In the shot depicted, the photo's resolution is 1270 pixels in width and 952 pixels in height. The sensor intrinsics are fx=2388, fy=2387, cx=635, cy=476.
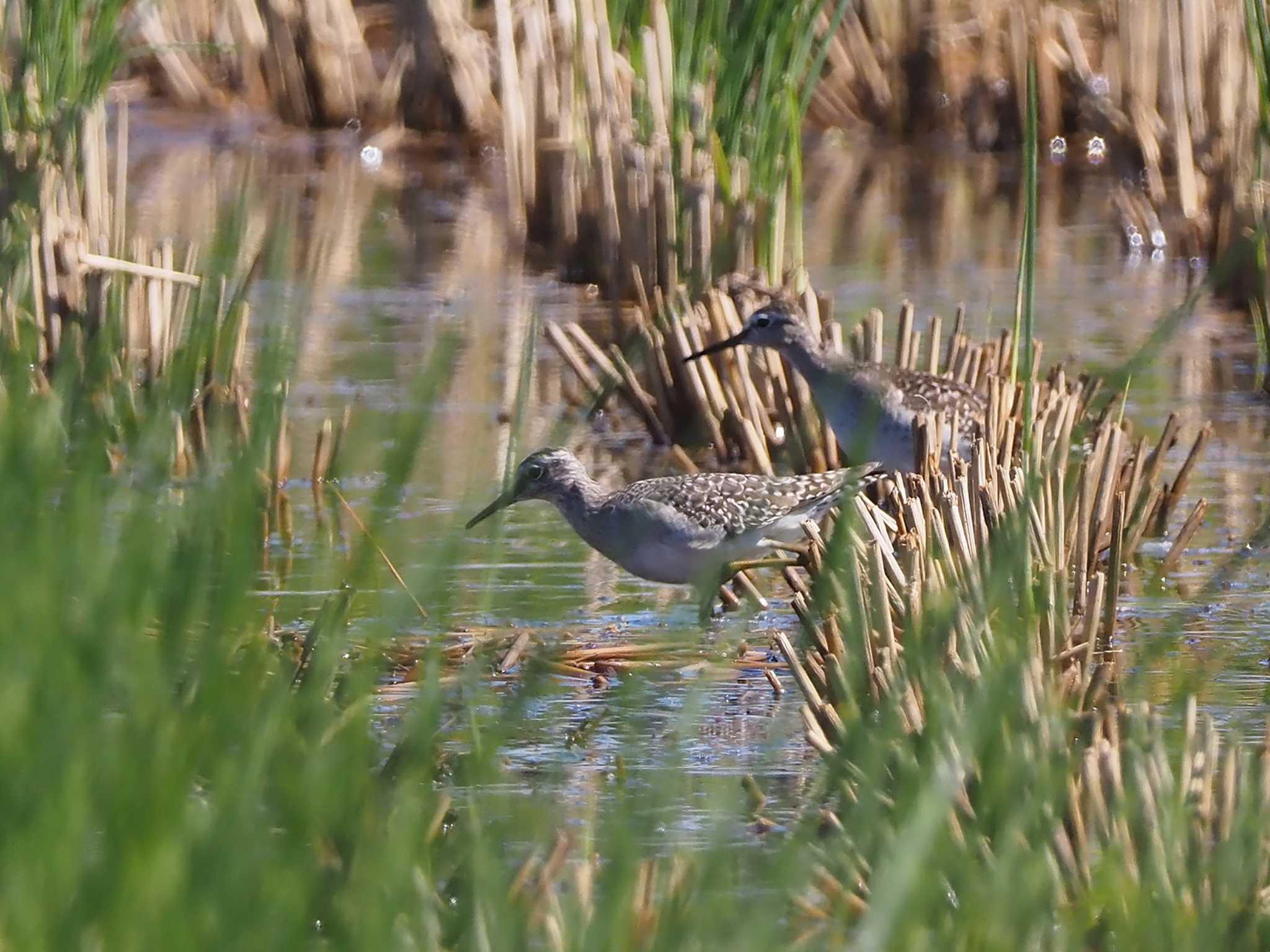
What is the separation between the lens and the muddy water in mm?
3912

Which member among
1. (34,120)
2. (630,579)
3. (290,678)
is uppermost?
(34,120)

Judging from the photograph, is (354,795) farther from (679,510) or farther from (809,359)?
(809,359)

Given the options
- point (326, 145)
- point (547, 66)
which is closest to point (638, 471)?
point (547, 66)

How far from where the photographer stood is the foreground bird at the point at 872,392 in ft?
23.5

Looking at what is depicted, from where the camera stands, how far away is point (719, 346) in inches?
316

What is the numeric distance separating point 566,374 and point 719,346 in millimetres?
1846

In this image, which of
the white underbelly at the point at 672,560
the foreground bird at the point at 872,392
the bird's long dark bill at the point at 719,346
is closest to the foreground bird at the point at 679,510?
the white underbelly at the point at 672,560

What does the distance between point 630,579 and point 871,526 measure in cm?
182

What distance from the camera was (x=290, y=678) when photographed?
310 cm

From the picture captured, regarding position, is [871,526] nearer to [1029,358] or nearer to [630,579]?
[1029,358]

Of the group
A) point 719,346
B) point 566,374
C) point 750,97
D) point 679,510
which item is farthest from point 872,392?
point 566,374

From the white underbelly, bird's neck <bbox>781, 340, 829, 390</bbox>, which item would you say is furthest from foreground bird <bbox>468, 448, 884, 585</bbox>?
bird's neck <bbox>781, 340, 829, 390</bbox>

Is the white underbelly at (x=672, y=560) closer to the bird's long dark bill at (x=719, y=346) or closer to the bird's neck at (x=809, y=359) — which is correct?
the bird's neck at (x=809, y=359)

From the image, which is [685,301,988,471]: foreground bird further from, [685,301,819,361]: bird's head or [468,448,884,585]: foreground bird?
[468,448,884,585]: foreground bird
